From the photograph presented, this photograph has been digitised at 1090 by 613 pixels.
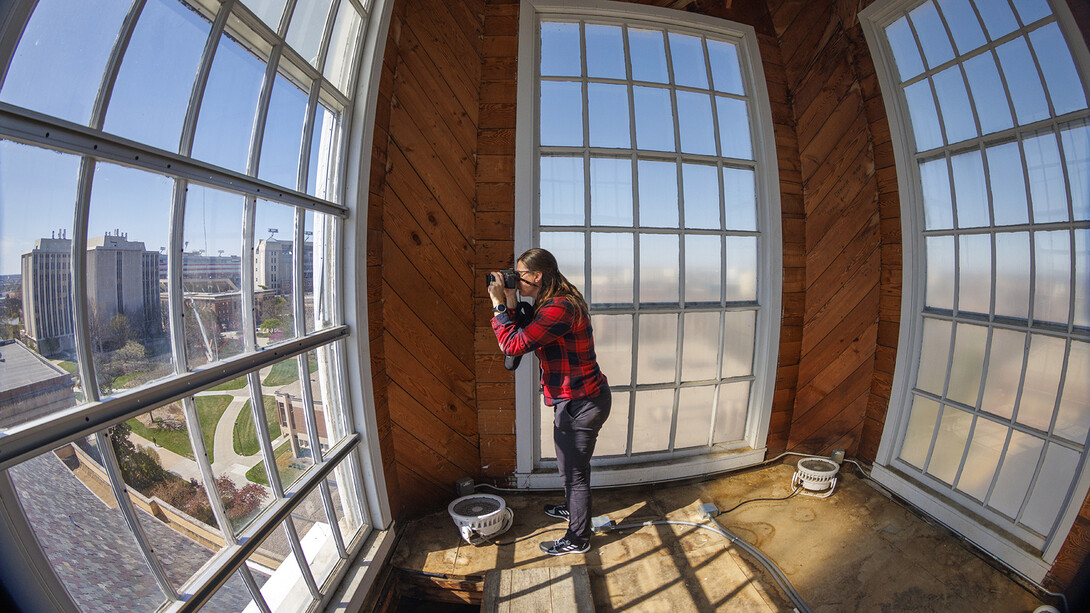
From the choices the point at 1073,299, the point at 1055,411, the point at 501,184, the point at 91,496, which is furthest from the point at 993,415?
the point at 91,496

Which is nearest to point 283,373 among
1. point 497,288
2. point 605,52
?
point 497,288

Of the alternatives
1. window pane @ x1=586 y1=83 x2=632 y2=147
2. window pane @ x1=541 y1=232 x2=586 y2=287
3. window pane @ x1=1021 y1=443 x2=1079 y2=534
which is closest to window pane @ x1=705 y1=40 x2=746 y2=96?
window pane @ x1=586 y1=83 x2=632 y2=147

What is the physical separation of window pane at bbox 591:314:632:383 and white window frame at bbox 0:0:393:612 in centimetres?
133

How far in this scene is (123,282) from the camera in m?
1.01

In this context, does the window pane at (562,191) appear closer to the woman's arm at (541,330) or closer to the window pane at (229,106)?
the woman's arm at (541,330)

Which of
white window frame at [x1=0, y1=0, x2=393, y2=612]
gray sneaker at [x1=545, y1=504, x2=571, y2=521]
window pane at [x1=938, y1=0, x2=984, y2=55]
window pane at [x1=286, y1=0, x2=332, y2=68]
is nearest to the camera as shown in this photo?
white window frame at [x1=0, y1=0, x2=393, y2=612]

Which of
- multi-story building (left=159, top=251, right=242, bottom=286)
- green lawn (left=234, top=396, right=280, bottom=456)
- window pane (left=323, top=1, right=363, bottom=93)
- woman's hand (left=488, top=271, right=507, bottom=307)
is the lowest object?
green lawn (left=234, top=396, right=280, bottom=456)

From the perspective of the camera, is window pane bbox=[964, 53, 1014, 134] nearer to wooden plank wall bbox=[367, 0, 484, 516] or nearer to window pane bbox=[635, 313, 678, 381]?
window pane bbox=[635, 313, 678, 381]

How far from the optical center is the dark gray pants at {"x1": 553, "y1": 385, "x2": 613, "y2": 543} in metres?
1.99

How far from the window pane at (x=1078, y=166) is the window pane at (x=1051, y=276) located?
0.12m

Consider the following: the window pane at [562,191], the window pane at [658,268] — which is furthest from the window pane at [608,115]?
the window pane at [658,268]

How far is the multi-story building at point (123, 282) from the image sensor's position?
3.08ft

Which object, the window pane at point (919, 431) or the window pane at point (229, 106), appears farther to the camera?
the window pane at point (919, 431)

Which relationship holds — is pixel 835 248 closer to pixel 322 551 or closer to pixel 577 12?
pixel 577 12
